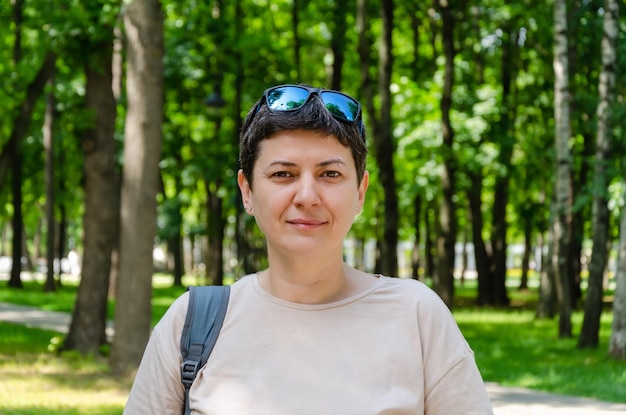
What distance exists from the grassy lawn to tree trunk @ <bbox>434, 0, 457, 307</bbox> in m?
1.62

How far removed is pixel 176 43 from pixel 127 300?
10.8m

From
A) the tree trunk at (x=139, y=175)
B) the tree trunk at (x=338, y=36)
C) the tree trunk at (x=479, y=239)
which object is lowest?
the tree trunk at (x=479, y=239)

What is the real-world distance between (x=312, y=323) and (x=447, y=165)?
22198 millimetres

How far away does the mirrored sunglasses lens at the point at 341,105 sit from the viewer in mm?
2377

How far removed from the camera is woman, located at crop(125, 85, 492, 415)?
2.27 meters

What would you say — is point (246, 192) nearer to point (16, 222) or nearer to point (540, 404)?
point (540, 404)

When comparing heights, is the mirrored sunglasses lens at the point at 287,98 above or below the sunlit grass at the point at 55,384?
above

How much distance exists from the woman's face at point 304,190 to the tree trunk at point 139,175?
10307 mm

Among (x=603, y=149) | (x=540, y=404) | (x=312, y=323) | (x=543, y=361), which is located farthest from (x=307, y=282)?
(x=603, y=149)

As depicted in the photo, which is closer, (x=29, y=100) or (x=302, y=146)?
(x=302, y=146)

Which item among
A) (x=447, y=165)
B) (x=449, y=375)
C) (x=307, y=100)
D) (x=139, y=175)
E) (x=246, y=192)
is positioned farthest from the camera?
(x=447, y=165)

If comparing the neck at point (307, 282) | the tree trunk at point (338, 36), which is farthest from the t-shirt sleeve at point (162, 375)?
the tree trunk at point (338, 36)

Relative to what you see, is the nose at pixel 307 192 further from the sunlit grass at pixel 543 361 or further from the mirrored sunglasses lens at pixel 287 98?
the sunlit grass at pixel 543 361

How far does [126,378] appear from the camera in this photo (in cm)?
1221
